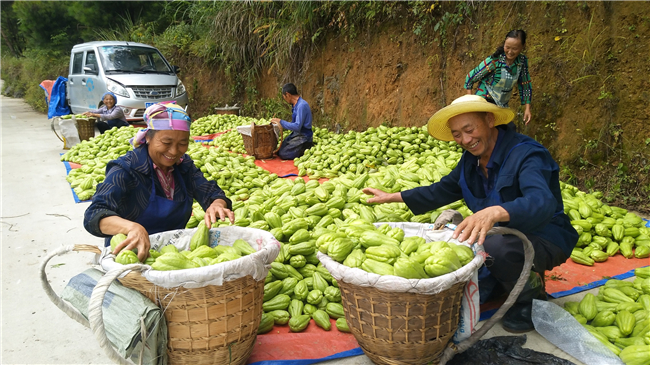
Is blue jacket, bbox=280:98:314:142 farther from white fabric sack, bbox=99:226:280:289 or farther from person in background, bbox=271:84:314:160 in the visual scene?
white fabric sack, bbox=99:226:280:289

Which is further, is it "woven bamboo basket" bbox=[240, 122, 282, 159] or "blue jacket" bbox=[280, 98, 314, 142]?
"woven bamboo basket" bbox=[240, 122, 282, 159]

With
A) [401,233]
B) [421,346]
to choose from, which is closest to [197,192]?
[401,233]

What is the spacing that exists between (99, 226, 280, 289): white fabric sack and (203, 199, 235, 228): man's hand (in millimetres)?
137

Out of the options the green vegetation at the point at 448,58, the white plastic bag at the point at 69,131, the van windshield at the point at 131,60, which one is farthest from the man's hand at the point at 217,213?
the van windshield at the point at 131,60

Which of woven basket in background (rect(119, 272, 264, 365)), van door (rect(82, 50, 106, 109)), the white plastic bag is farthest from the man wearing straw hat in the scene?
van door (rect(82, 50, 106, 109))

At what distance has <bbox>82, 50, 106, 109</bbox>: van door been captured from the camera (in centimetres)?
1284

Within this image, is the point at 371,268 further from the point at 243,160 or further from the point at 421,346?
the point at 243,160

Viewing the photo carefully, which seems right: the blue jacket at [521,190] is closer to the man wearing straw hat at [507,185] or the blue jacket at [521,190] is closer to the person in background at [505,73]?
the man wearing straw hat at [507,185]

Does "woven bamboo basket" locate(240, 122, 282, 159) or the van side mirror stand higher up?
the van side mirror

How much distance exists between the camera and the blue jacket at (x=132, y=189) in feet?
9.00

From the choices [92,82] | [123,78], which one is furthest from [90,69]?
[123,78]

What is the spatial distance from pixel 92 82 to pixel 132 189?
1206cm

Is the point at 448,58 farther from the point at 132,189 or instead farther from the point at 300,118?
the point at 132,189

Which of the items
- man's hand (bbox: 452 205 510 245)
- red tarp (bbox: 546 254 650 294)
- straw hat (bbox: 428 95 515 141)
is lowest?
red tarp (bbox: 546 254 650 294)
